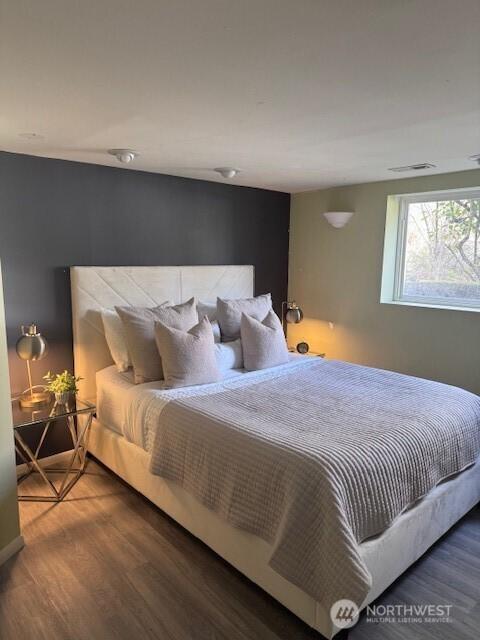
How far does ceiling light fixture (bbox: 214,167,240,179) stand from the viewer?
3354mm

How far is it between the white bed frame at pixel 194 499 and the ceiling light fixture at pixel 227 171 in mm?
836

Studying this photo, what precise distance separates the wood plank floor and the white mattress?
508mm

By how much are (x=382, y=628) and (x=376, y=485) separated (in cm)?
59

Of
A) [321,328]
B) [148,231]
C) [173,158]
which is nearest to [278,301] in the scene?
[321,328]

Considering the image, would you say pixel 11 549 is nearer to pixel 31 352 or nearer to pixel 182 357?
pixel 31 352

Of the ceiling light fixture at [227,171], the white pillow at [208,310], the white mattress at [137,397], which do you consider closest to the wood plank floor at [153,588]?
the white mattress at [137,397]

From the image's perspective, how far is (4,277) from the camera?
284 centimetres

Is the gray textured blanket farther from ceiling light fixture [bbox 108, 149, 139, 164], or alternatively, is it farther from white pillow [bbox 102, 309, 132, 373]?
ceiling light fixture [bbox 108, 149, 139, 164]

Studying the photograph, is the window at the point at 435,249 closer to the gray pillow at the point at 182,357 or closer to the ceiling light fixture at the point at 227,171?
the ceiling light fixture at the point at 227,171

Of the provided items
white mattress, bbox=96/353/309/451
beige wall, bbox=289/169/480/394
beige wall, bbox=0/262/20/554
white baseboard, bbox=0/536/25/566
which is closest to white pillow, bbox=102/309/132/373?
white mattress, bbox=96/353/309/451

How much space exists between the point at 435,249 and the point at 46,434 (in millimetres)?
3463

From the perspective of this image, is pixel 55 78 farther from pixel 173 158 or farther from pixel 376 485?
pixel 376 485

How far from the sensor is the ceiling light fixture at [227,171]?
11.0 ft

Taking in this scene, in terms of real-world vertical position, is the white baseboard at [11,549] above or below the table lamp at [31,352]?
below
